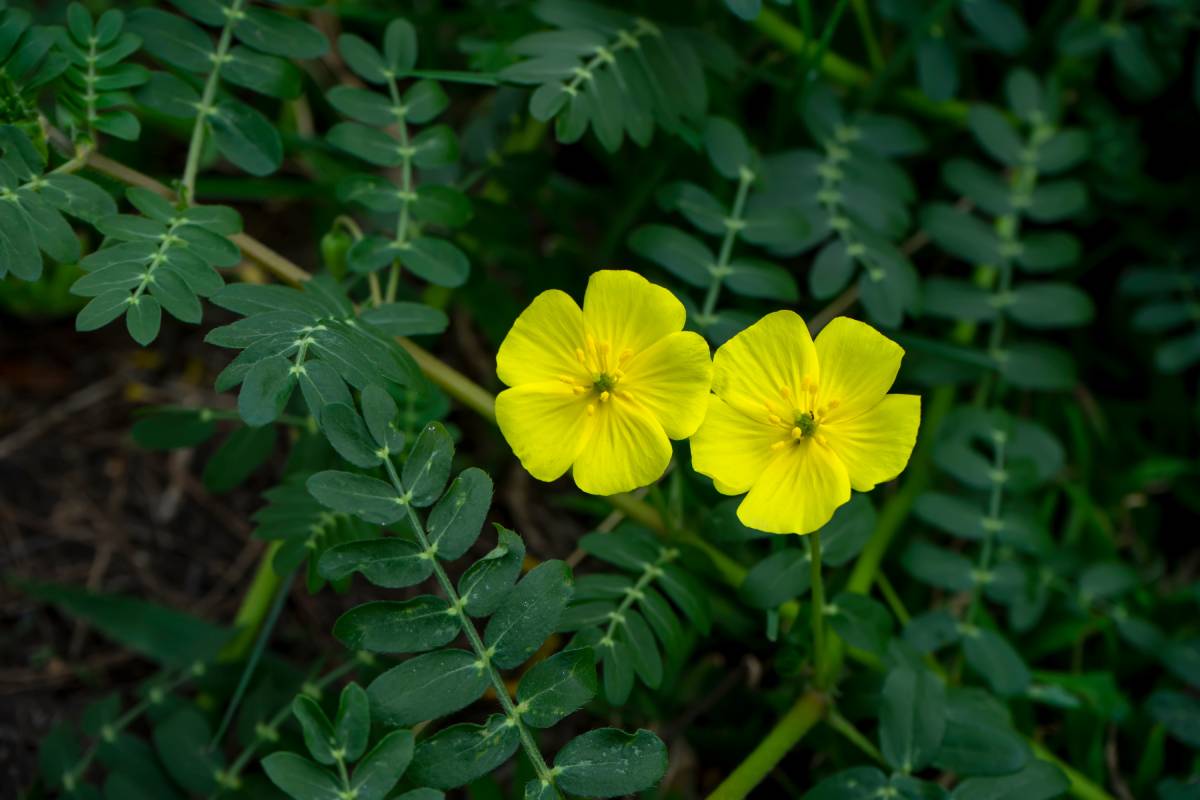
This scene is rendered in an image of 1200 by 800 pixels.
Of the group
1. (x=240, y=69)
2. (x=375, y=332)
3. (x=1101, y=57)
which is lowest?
(x=375, y=332)

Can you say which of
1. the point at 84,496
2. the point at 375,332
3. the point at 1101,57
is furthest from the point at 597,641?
the point at 1101,57

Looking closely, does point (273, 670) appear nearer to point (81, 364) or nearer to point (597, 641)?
point (597, 641)

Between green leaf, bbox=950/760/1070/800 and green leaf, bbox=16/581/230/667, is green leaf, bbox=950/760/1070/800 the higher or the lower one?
the higher one

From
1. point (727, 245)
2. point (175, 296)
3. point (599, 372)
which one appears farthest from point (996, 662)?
point (175, 296)

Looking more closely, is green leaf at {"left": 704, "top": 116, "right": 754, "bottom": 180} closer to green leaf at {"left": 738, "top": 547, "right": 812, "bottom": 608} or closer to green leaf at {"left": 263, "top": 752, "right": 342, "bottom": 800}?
green leaf at {"left": 738, "top": 547, "right": 812, "bottom": 608}

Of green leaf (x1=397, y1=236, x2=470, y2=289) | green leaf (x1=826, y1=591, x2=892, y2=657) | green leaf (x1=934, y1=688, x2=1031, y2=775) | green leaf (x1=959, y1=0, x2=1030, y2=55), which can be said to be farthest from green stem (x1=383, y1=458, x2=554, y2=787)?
green leaf (x1=959, y1=0, x2=1030, y2=55)

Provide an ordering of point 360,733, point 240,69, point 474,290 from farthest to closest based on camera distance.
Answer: point 474,290 < point 240,69 < point 360,733
